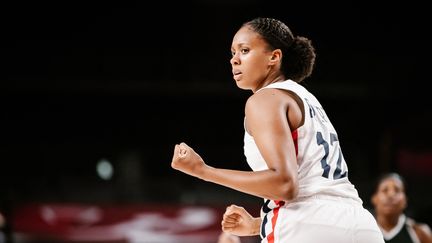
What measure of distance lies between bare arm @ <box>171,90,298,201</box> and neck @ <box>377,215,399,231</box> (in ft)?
12.8

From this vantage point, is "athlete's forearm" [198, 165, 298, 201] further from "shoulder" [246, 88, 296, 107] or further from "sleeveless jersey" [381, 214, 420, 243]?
"sleeveless jersey" [381, 214, 420, 243]

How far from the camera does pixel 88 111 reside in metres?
11.5

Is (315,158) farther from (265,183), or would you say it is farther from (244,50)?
(244,50)

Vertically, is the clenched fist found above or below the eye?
below

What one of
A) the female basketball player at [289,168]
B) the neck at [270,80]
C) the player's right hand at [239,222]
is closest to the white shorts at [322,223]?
the female basketball player at [289,168]

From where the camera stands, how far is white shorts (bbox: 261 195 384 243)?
2.25 meters

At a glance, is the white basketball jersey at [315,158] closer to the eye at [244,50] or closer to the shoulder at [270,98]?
the shoulder at [270,98]

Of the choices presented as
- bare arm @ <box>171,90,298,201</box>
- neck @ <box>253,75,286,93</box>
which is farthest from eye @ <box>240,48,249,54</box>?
bare arm @ <box>171,90,298,201</box>

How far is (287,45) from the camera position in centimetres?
262

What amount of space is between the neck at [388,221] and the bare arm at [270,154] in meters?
3.90

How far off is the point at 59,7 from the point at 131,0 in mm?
1334

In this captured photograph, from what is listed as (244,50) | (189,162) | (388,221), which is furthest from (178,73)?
(189,162)

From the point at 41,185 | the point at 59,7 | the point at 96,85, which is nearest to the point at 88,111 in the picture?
the point at 96,85

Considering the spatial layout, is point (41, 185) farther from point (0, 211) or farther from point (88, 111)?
point (88, 111)
